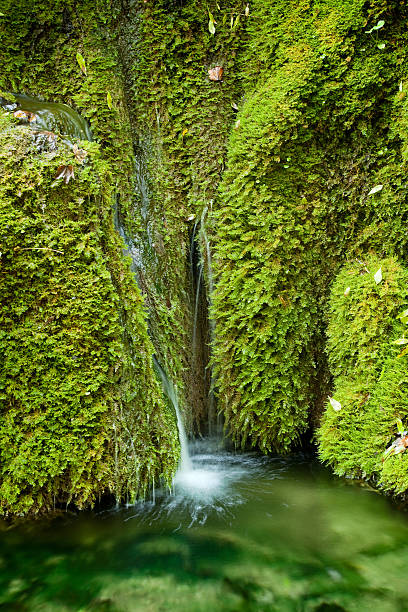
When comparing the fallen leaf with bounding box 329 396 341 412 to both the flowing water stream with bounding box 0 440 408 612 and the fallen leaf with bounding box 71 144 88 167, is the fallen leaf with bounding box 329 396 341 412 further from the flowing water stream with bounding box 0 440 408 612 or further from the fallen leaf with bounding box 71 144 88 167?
the fallen leaf with bounding box 71 144 88 167

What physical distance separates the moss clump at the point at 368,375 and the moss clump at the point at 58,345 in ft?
5.29

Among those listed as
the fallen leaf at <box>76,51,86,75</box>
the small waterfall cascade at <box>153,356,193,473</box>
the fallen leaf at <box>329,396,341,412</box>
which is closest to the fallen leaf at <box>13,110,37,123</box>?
the fallen leaf at <box>76,51,86,75</box>

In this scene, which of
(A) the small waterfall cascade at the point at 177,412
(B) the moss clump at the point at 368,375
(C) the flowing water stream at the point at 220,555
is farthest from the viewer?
(A) the small waterfall cascade at the point at 177,412

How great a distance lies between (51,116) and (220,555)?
369 centimetres

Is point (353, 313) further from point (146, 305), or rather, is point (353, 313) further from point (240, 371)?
point (146, 305)

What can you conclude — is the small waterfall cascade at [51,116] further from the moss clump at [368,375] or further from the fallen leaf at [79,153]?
the moss clump at [368,375]

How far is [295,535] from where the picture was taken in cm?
281

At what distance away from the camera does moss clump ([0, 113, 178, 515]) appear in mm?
2824

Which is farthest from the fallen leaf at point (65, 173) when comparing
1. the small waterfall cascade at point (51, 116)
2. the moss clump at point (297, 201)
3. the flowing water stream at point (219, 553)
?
the moss clump at point (297, 201)

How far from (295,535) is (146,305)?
2238 mm

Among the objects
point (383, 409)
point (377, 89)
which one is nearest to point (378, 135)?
point (377, 89)

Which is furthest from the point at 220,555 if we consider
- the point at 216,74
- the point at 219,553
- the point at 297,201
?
the point at 216,74

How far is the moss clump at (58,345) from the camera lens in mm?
2824

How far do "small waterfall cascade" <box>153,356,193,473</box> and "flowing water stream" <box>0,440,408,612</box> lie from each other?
→ 34cm
